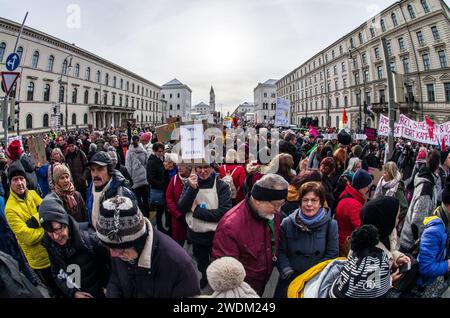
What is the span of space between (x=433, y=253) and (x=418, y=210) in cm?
114

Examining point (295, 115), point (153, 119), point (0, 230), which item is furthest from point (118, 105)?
point (0, 230)

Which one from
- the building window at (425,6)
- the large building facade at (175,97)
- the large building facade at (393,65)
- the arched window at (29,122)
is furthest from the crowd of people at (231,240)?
the large building facade at (175,97)

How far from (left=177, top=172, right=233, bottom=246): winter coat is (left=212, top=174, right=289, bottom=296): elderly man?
0.91 m

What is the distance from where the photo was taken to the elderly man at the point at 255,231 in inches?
89.5

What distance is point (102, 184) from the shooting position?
3.26 m

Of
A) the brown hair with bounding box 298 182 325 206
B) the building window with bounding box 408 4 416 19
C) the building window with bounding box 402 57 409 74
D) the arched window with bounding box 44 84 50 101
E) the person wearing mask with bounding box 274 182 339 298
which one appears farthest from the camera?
the arched window with bounding box 44 84 50 101

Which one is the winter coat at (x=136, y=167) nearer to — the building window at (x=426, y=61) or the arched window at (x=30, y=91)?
the arched window at (x=30, y=91)

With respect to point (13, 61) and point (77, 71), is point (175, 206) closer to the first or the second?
point (13, 61)

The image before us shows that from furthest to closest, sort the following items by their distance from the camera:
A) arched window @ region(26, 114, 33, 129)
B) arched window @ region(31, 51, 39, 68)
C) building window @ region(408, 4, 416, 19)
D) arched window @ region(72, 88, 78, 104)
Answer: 1. arched window @ region(72, 88, 78, 104)
2. arched window @ region(31, 51, 39, 68)
3. arched window @ region(26, 114, 33, 129)
4. building window @ region(408, 4, 416, 19)

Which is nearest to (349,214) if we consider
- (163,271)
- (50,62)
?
(163,271)

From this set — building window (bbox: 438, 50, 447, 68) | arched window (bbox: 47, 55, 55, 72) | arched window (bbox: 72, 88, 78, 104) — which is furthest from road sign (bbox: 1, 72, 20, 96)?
arched window (bbox: 72, 88, 78, 104)

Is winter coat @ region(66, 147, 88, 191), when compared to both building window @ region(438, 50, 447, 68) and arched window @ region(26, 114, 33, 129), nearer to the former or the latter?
arched window @ region(26, 114, 33, 129)

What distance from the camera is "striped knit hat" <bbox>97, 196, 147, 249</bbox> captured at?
1.66 m
